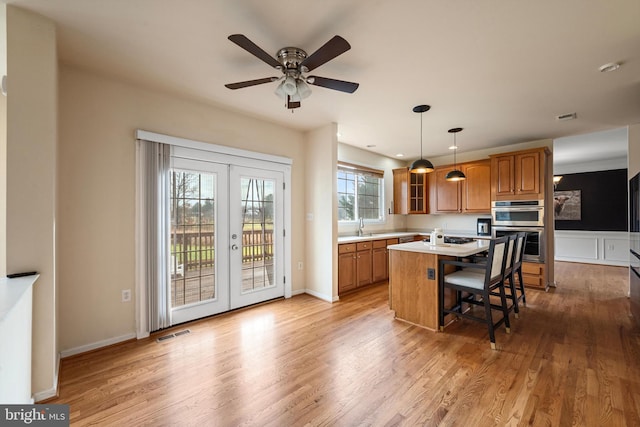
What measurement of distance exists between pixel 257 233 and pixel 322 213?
3.41 feet

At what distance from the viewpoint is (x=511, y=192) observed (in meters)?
4.81

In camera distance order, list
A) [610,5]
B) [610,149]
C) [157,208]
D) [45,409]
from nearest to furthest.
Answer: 1. [45,409]
2. [610,5]
3. [157,208]
4. [610,149]

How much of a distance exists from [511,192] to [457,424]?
437cm

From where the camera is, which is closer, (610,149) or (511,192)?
(511,192)

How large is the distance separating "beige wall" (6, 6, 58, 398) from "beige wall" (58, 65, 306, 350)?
64 centimetres

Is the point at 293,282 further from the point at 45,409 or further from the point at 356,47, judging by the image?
the point at 356,47

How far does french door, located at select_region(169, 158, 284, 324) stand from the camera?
3176 mm

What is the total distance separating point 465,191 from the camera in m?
5.57

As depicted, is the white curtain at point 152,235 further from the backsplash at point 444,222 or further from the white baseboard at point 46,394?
the backsplash at point 444,222

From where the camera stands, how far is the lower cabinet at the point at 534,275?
4.55 m

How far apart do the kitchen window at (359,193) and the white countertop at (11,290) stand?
4.25 metres

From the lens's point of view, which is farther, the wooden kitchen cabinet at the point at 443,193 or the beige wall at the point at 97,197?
the wooden kitchen cabinet at the point at 443,193

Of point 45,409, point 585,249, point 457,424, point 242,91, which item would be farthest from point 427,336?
point 585,249

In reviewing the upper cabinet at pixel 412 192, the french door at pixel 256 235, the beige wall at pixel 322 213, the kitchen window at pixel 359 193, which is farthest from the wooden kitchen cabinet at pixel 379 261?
the french door at pixel 256 235
